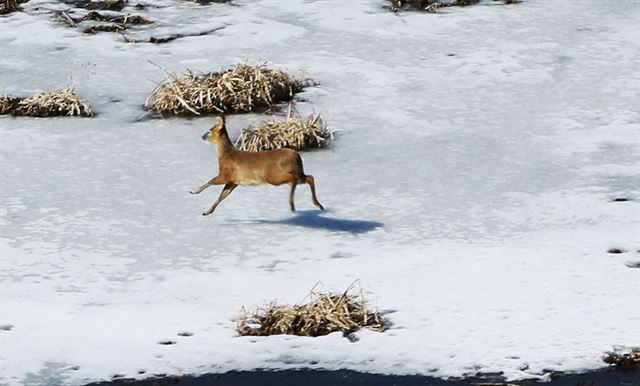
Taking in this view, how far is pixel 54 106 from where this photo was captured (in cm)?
1215

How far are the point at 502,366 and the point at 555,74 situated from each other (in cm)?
653

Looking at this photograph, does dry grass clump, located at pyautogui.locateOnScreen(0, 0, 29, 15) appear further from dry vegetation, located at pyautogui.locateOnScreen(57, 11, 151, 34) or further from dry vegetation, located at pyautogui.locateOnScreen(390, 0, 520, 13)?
dry vegetation, located at pyautogui.locateOnScreen(390, 0, 520, 13)

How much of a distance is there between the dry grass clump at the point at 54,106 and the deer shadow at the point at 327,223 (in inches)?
124

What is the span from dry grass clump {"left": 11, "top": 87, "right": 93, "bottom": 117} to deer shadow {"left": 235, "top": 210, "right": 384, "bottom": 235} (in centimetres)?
314

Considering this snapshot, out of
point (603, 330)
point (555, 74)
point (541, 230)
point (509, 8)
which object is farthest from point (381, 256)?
point (509, 8)

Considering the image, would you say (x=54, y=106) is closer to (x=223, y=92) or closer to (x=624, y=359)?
(x=223, y=92)

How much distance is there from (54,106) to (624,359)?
6.74m

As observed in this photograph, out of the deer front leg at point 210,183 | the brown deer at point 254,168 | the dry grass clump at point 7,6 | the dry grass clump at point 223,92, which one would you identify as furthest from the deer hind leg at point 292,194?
the dry grass clump at point 7,6

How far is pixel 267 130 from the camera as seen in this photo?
441 inches

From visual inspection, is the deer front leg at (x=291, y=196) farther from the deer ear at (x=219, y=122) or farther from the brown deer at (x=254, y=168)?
the deer ear at (x=219, y=122)

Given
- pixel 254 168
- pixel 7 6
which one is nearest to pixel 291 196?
pixel 254 168

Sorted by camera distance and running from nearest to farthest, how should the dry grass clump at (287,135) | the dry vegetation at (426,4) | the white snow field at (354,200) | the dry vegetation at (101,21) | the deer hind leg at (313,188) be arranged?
the white snow field at (354,200) → the deer hind leg at (313,188) → the dry grass clump at (287,135) → the dry vegetation at (101,21) → the dry vegetation at (426,4)

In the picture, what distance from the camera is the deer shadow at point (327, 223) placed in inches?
376

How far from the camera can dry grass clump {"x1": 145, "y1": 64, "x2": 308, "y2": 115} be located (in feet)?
39.9
